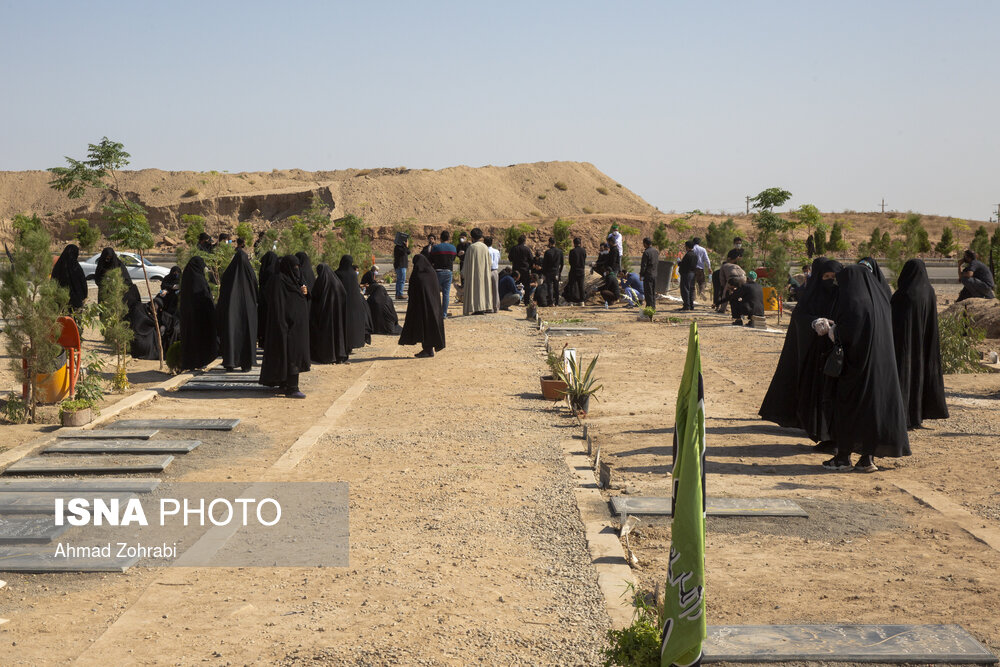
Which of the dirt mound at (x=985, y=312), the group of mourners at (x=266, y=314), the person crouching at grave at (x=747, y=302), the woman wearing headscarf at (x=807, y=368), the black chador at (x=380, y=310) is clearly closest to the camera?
the woman wearing headscarf at (x=807, y=368)

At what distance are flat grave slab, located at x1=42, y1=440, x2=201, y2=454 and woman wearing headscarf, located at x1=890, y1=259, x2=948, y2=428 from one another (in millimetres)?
5900

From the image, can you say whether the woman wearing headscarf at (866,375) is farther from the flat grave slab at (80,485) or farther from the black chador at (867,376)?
the flat grave slab at (80,485)

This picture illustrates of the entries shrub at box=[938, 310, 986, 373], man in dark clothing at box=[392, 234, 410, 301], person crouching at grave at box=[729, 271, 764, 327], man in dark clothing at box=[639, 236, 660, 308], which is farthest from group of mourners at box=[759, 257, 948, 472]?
man in dark clothing at box=[392, 234, 410, 301]

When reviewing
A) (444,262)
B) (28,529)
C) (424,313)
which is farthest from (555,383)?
(444,262)

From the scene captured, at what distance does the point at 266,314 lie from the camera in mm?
11102

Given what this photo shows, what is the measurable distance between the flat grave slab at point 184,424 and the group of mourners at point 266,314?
165 cm

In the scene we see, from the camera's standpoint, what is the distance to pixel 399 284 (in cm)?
2261

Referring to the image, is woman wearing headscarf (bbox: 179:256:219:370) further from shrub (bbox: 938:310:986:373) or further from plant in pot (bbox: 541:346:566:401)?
shrub (bbox: 938:310:986:373)

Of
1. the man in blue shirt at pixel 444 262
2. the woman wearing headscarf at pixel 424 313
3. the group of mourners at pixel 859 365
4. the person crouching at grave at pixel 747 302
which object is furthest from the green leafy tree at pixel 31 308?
the person crouching at grave at pixel 747 302

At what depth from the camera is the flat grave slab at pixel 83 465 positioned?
7.14m

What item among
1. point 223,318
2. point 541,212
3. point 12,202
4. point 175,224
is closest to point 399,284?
point 223,318

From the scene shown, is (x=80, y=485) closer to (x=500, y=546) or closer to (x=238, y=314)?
(x=500, y=546)

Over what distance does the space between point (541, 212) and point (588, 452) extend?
244 ft

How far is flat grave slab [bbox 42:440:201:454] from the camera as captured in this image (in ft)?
25.4
